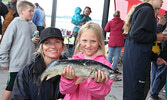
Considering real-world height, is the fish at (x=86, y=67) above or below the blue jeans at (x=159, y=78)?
above

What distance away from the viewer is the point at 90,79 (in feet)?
4.86

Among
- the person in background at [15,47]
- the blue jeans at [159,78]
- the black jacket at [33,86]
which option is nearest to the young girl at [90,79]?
the black jacket at [33,86]

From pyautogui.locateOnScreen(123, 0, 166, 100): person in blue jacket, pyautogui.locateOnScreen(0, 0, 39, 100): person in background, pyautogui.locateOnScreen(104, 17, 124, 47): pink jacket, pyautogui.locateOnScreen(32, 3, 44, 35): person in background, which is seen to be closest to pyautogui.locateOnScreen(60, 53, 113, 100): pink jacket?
pyautogui.locateOnScreen(123, 0, 166, 100): person in blue jacket

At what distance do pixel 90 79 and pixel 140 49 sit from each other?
3.22 ft

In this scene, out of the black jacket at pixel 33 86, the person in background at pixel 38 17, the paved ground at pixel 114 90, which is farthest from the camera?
the person in background at pixel 38 17

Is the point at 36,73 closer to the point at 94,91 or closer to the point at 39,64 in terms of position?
the point at 39,64

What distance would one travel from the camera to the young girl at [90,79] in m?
1.32

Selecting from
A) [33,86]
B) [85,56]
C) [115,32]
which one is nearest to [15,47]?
[33,86]

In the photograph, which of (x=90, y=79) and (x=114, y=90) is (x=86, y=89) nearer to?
(x=90, y=79)

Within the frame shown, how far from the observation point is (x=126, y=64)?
232 cm

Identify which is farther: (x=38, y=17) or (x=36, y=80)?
(x=38, y=17)

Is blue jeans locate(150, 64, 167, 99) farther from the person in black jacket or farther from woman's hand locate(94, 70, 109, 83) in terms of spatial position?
woman's hand locate(94, 70, 109, 83)

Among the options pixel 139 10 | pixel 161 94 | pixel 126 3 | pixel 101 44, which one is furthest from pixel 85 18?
pixel 101 44

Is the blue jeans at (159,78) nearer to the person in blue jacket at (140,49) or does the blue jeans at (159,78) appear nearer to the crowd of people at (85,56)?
the crowd of people at (85,56)
